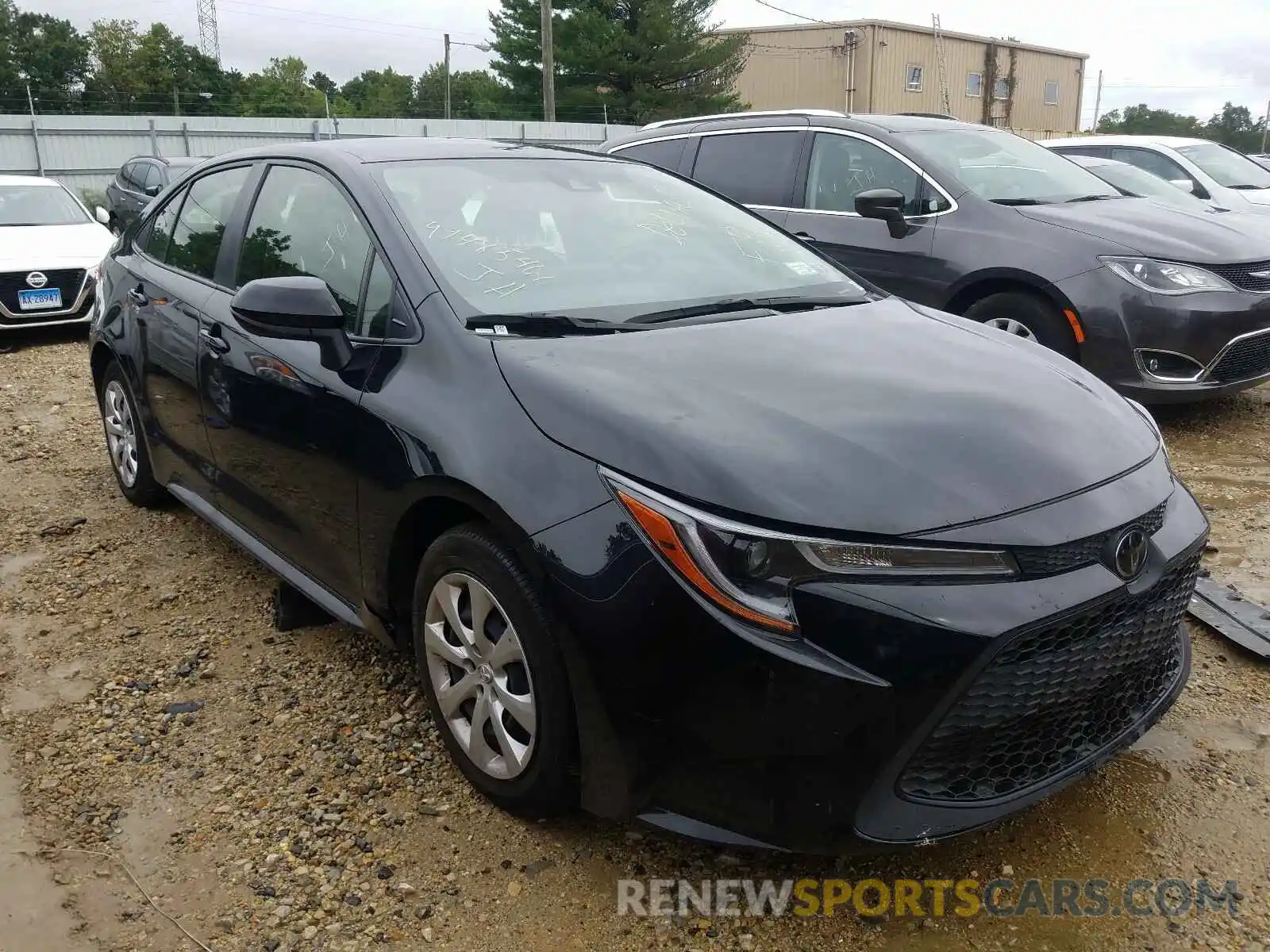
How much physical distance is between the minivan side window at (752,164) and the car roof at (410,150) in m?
3.10

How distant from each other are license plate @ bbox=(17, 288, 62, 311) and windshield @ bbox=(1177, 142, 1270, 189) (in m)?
11.1

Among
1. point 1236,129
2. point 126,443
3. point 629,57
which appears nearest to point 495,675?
point 126,443

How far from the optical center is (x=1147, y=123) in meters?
78.8

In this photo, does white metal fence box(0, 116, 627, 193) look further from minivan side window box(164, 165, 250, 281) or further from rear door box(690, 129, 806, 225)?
minivan side window box(164, 165, 250, 281)

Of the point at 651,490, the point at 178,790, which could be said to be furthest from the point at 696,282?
the point at 178,790

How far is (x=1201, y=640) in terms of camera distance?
334 cm

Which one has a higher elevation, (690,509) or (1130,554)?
(690,509)

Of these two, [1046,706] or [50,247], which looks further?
[50,247]

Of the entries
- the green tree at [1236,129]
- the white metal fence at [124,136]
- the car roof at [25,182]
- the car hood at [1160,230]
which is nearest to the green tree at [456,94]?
the white metal fence at [124,136]

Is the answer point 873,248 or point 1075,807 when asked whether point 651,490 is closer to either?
point 1075,807

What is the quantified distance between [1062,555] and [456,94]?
81.0 metres

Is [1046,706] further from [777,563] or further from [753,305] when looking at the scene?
[753,305]

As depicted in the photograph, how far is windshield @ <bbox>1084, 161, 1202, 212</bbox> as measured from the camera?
782cm

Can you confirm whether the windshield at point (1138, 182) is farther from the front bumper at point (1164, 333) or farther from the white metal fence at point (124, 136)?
the white metal fence at point (124, 136)
